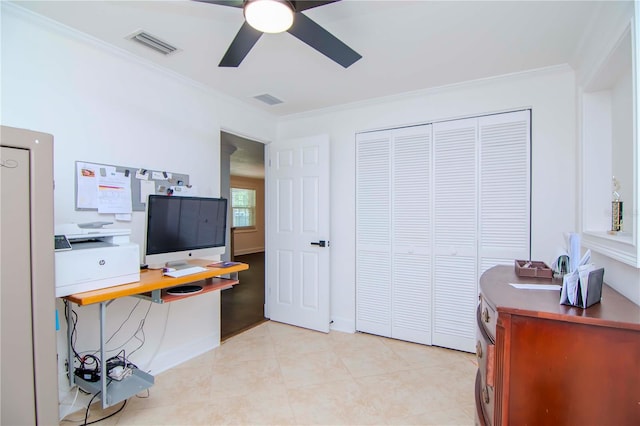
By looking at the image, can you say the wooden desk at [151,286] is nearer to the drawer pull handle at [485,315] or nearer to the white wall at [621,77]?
the drawer pull handle at [485,315]

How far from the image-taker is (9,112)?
177 cm

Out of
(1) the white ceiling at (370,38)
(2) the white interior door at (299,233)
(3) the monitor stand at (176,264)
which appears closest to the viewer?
(1) the white ceiling at (370,38)

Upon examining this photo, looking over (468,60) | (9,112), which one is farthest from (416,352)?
(9,112)

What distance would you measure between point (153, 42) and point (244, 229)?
739cm

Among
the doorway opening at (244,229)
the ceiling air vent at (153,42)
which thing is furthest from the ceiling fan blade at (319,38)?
the doorway opening at (244,229)

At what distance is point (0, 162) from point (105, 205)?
40.5 inches

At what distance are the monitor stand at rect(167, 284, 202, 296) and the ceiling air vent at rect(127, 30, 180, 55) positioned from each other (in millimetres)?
1688

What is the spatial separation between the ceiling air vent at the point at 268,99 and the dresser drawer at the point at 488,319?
8.63 ft

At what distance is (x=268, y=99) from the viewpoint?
3.21 meters

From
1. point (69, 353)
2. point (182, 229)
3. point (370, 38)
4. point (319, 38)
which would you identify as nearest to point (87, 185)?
point (182, 229)

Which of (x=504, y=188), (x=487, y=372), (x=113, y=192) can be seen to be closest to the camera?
(x=487, y=372)

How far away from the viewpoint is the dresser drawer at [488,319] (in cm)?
125

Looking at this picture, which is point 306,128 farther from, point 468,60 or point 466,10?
point 466,10

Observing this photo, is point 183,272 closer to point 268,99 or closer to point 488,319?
point 488,319
